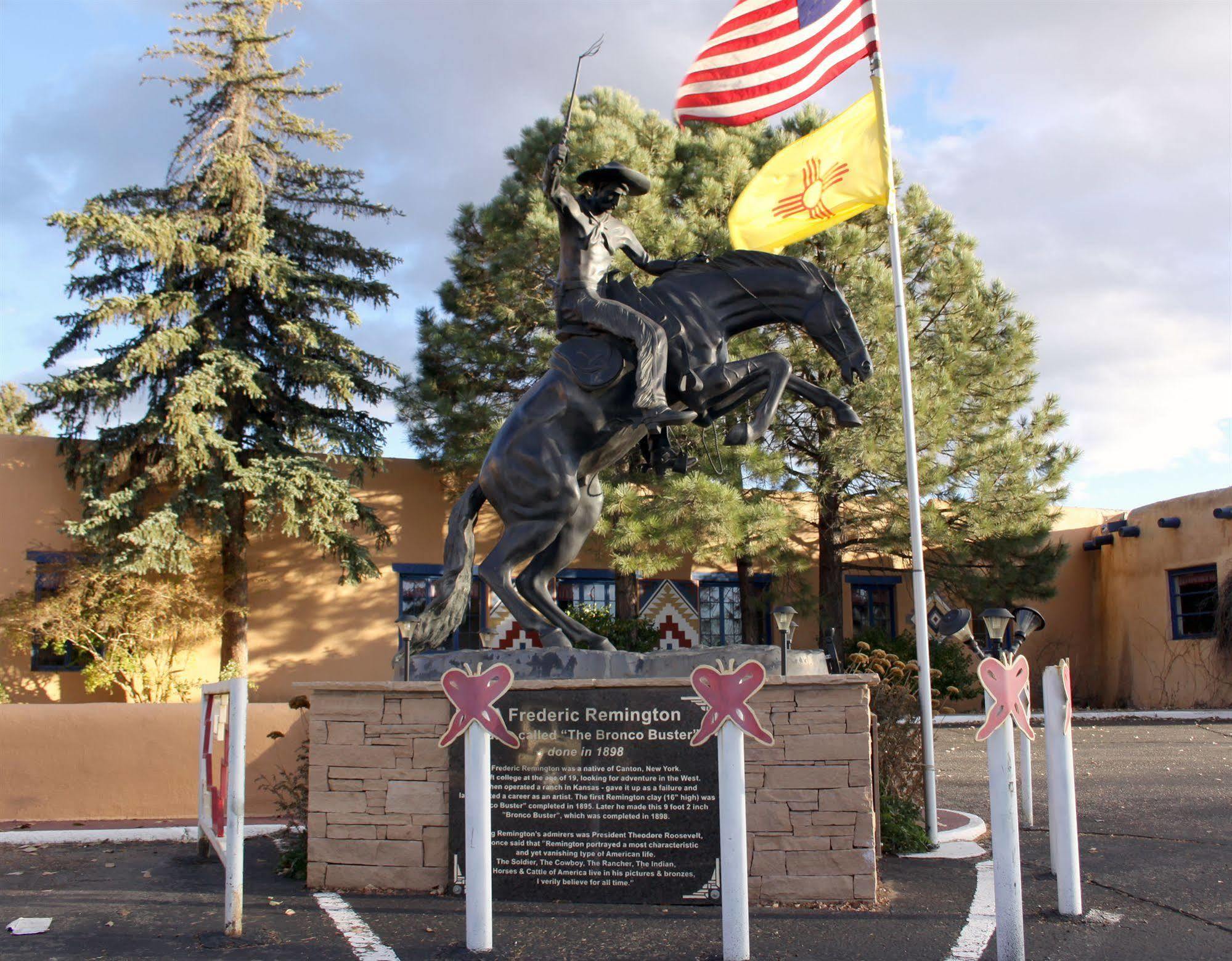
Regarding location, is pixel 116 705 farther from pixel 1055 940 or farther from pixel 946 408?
pixel 946 408

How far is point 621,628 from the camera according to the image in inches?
714

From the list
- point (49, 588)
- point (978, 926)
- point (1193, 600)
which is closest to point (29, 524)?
point (49, 588)

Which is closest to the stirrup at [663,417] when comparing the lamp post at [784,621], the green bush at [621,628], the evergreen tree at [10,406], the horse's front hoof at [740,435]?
the horse's front hoof at [740,435]

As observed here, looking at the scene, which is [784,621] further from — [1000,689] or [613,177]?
[1000,689]

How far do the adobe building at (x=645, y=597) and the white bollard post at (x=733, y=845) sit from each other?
1297 centimetres

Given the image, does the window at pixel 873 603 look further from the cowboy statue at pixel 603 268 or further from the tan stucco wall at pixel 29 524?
the cowboy statue at pixel 603 268

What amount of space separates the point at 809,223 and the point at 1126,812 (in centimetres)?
515

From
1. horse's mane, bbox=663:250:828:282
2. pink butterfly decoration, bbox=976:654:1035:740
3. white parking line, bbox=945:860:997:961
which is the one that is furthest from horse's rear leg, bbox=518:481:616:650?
pink butterfly decoration, bbox=976:654:1035:740

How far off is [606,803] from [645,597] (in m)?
14.2

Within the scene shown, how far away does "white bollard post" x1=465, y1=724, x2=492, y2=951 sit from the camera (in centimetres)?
455

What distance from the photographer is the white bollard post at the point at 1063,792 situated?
5051 millimetres

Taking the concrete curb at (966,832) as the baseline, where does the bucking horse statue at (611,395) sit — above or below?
above

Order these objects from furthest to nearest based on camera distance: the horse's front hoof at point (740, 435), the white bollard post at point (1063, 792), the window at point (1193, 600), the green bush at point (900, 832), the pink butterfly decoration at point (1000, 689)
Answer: the window at point (1193, 600)
the green bush at point (900, 832)
the horse's front hoof at point (740, 435)
the white bollard post at point (1063, 792)
the pink butterfly decoration at point (1000, 689)

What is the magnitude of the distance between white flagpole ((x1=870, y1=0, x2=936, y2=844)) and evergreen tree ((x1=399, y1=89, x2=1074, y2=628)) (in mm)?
7198
